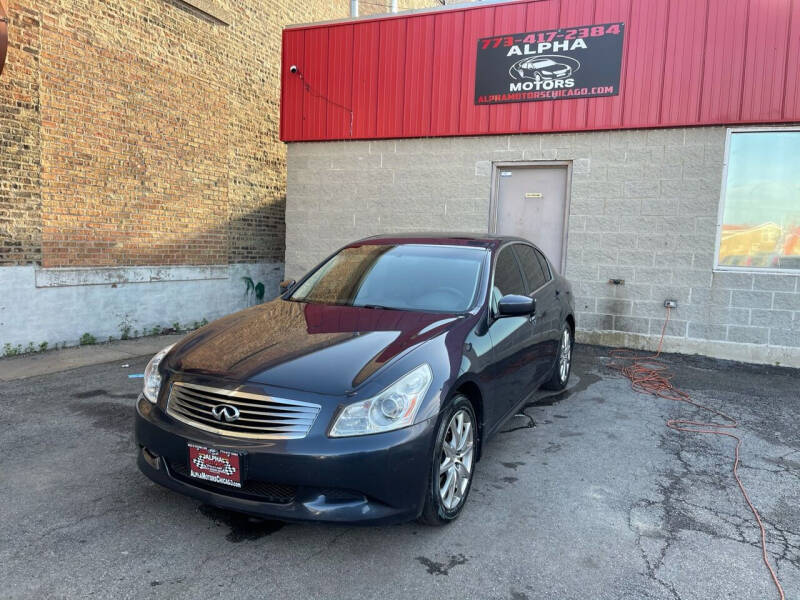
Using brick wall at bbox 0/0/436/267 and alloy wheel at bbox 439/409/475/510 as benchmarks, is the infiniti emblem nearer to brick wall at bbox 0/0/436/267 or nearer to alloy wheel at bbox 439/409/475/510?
alloy wheel at bbox 439/409/475/510

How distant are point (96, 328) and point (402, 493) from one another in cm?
670

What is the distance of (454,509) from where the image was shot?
3.09 m

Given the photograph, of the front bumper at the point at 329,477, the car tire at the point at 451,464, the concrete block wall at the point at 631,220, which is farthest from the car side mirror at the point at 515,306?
the concrete block wall at the point at 631,220

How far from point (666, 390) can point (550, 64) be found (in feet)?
15.9

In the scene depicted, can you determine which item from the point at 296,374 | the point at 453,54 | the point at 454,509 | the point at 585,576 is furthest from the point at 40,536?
the point at 453,54

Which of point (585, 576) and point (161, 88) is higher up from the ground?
point (161, 88)

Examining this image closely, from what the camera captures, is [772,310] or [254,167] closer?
[772,310]

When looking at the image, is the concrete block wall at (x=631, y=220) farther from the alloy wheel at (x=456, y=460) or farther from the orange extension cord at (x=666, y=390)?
the alloy wheel at (x=456, y=460)

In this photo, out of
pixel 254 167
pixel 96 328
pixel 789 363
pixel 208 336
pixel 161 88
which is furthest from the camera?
pixel 254 167

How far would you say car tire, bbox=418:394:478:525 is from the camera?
2855 millimetres

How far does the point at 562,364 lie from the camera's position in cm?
580

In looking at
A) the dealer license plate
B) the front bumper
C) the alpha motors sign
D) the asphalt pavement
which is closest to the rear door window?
the asphalt pavement

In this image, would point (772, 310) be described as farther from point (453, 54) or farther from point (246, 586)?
point (246, 586)

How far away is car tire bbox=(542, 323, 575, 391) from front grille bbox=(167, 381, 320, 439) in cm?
331
